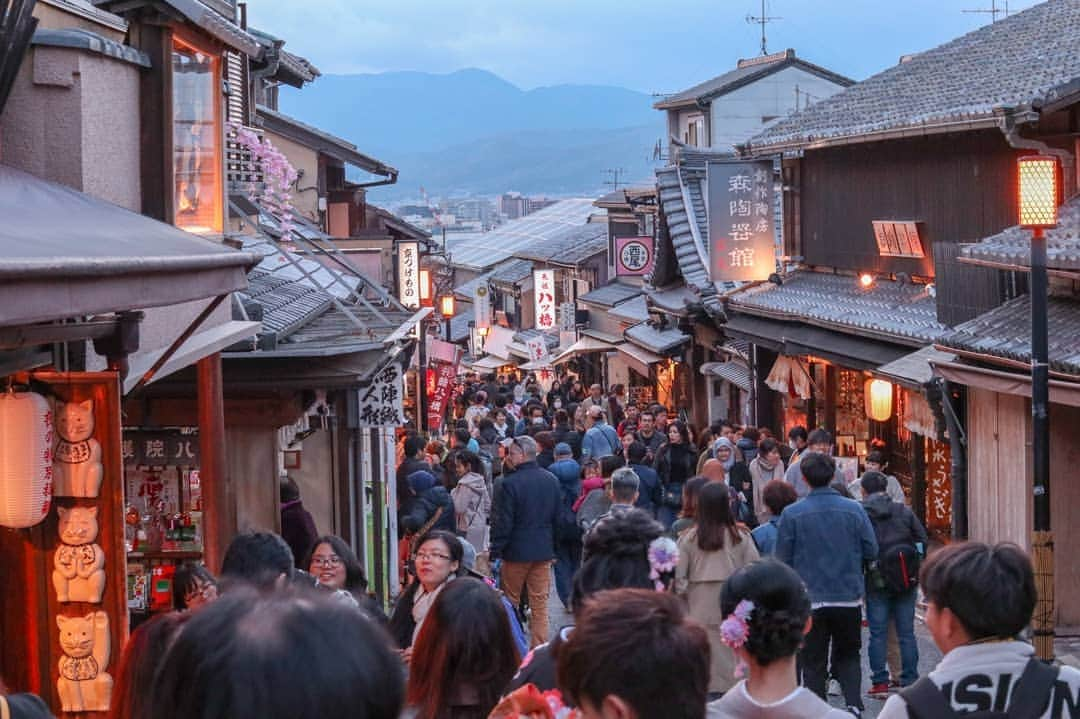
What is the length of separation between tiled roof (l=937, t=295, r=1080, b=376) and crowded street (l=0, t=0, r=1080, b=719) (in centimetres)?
6

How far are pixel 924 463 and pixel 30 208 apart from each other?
1463 centimetres

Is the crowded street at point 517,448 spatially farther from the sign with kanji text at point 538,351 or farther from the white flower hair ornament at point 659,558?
the sign with kanji text at point 538,351

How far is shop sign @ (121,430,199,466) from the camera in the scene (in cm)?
1222

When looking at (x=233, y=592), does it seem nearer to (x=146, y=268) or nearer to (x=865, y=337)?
(x=146, y=268)

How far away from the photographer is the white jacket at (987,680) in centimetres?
473

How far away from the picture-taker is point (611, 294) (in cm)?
4450

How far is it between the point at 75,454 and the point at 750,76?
34.7 m

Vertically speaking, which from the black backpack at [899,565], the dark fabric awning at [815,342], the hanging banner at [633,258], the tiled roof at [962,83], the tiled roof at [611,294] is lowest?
the black backpack at [899,565]

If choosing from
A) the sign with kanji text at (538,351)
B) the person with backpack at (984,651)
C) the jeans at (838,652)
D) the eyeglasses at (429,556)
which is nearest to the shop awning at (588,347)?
the sign with kanji text at (538,351)

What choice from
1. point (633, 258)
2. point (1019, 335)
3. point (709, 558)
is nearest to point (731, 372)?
point (633, 258)

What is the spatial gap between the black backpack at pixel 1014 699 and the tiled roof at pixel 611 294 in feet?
125

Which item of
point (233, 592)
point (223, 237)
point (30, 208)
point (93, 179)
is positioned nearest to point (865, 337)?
point (223, 237)

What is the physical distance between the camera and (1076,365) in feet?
40.5

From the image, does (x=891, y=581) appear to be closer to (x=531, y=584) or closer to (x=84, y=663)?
(x=531, y=584)
